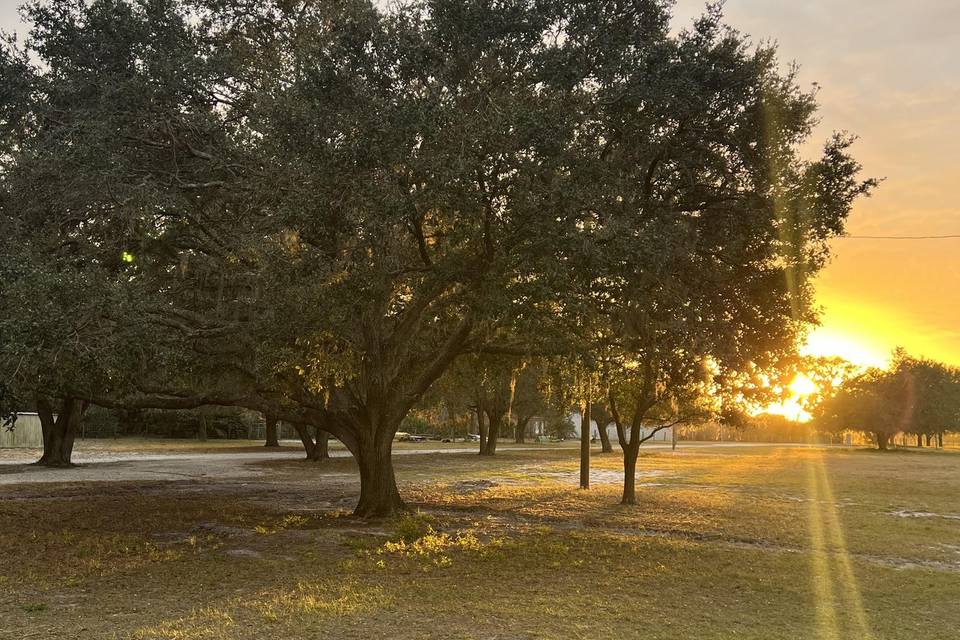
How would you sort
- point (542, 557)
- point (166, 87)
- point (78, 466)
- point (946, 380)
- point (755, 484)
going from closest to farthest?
point (542, 557) < point (166, 87) < point (755, 484) < point (78, 466) < point (946, 380)

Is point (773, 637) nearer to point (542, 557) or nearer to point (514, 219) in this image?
point (542, 557)

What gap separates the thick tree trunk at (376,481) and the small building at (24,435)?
40.8 meters

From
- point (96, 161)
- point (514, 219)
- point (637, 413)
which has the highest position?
point (96, 161)

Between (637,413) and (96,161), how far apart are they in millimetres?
15036

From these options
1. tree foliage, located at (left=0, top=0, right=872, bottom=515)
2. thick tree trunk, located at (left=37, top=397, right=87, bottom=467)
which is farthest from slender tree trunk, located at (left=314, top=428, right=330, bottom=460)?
tree foliage, located at (left=0, top=0, right=872, bottom=515)

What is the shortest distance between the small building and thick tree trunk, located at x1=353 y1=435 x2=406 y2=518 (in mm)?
40769

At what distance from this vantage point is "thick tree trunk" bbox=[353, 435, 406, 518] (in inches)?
685

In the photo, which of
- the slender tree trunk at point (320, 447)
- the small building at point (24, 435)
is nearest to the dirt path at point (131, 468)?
the slender tree trunk at point (320, 447)

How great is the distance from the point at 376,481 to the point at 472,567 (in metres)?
6.22

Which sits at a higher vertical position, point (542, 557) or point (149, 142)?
point (149, 142)

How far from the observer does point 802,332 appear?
52.1ft

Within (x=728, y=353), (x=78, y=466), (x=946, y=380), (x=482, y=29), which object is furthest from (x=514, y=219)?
(x=946, y=380)

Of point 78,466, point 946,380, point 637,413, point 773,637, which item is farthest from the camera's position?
point 946,380

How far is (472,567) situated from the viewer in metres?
11.7
